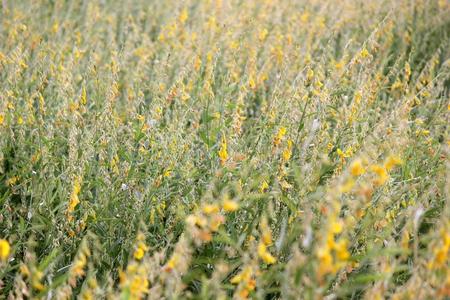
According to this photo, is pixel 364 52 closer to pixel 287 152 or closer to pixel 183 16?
pixel 287 152

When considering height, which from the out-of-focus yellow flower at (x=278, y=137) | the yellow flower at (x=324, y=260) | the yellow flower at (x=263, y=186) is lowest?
the yellow flower at (x=263, y=186)

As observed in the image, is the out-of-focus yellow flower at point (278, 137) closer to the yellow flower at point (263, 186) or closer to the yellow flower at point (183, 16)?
the yellow flower at point (263, 186)

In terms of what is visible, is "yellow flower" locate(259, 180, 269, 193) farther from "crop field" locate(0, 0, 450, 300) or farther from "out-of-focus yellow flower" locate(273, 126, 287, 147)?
"out-of-focus yellow flower" locate(273, 126, 287, 147)

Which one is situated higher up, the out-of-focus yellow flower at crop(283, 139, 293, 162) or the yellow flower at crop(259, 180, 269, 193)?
the out-of-focus yellow flower at crop(283, 139, 293, 162)

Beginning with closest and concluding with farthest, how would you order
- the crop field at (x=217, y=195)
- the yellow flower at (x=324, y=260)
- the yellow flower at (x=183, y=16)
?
the yellow flower at (x=324, y=260)
the crop field at (x=217, y=195)
the yellow flower at (x=183, y=16)

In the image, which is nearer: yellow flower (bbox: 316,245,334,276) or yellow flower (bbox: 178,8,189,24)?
yellow flower (bbox: 316,245,334,276)

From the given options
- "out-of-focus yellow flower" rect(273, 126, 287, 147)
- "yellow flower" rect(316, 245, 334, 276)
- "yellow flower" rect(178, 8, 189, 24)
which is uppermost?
"yellow flower" rect(316, 245, 334, 276)

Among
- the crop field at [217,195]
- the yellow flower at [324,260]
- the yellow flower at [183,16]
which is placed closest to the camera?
the yellow flower at [324,260]

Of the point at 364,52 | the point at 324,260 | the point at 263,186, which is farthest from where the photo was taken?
the point at 364,52

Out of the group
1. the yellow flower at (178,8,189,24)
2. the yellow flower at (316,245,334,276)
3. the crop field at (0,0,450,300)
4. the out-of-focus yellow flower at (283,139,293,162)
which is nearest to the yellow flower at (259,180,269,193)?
the crop field at (0,0,450,300)

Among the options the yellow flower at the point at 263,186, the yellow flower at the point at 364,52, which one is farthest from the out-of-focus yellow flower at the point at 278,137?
the yellow flower at the point at 364,52

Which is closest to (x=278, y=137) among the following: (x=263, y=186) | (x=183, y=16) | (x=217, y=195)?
(x=263, y=186)

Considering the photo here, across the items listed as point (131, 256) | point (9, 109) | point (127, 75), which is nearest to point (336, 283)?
point (131, 256)

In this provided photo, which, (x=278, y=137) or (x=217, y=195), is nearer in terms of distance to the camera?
(x=217, y=195)
